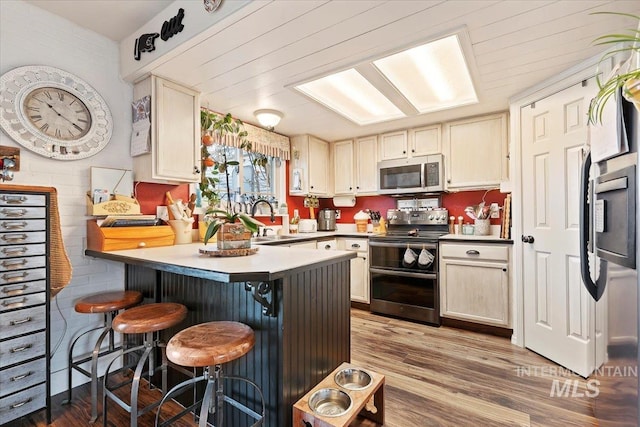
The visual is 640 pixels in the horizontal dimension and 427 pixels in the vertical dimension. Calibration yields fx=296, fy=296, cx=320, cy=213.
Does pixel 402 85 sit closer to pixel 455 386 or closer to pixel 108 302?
pixel 455 386

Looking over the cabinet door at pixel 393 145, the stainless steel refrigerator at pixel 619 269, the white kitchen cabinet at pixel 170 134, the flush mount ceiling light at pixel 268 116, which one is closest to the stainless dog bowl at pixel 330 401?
the stainless steel refrigerator at pixel 619 269

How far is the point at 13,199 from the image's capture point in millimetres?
1513

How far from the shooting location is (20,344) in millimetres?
1540

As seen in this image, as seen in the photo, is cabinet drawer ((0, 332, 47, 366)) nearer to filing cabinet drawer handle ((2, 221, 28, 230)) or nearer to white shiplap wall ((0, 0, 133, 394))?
white shiplap wall ((0, 0, 133, 394))

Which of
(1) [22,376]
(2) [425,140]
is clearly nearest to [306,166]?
(2) [425,140]

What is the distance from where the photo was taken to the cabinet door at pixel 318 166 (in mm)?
3910

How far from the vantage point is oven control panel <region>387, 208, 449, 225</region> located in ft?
11.5

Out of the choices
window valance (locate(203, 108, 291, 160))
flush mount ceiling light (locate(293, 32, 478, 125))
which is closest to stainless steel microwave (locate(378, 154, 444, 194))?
flush mount ceiling light (locate(293, 32, 478, 125))

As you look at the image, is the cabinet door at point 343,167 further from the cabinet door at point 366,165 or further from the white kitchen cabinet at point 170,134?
the white kitchen cabinet at point 170,134

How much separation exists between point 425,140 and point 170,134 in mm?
2681

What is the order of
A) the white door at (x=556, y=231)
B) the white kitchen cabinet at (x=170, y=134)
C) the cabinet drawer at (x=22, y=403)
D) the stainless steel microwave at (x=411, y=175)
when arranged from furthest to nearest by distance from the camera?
the stainless steel microwave at (x=411, y=175), the white kitchen cabinet at (x=170, y=134), the white door at (x=556, y=231), the cabinet drawer at (x=22, y=403)

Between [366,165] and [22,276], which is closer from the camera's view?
[22,276]

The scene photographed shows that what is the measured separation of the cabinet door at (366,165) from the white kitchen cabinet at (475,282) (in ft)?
4.11

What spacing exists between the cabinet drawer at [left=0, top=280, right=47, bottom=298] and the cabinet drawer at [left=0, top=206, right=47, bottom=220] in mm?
351
